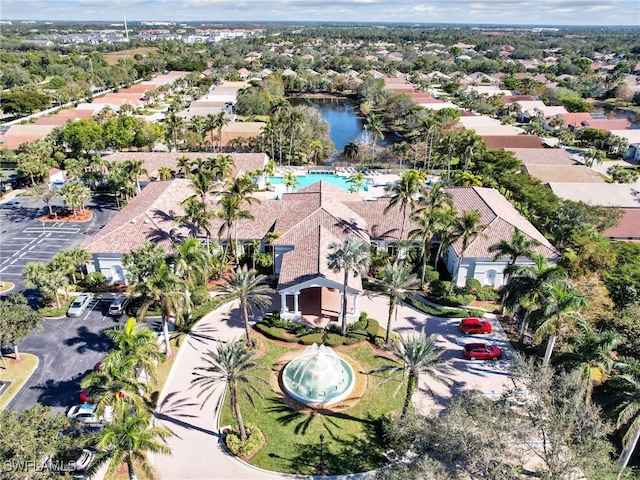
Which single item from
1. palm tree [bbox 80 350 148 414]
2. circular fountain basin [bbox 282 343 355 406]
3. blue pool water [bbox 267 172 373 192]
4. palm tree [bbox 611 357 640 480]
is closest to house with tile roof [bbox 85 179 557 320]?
circular fountain basin [bbox 282 343 355 406]

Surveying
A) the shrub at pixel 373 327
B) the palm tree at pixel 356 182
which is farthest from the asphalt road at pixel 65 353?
the palm tree at pixel 356 182

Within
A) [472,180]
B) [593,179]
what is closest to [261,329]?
[472,180]

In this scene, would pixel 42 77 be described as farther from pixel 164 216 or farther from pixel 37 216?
pixel 164 216

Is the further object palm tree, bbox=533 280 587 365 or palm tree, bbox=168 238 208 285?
palm tree, bbox=168 238 208 285

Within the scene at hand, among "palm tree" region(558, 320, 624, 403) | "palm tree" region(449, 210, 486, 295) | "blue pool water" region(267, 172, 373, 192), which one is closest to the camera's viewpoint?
"palm tree" region(558, 320, 624, 403)

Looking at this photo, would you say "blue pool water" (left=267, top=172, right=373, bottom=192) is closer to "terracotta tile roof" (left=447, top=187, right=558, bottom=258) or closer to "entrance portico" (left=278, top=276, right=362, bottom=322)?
"terracotta tile roof" (left=447, top=187, right=558, bottom=258)

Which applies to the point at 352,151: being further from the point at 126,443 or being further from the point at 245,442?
the point at 126,443

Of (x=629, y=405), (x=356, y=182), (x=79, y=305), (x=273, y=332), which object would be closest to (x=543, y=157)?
(x=356, y=182)
